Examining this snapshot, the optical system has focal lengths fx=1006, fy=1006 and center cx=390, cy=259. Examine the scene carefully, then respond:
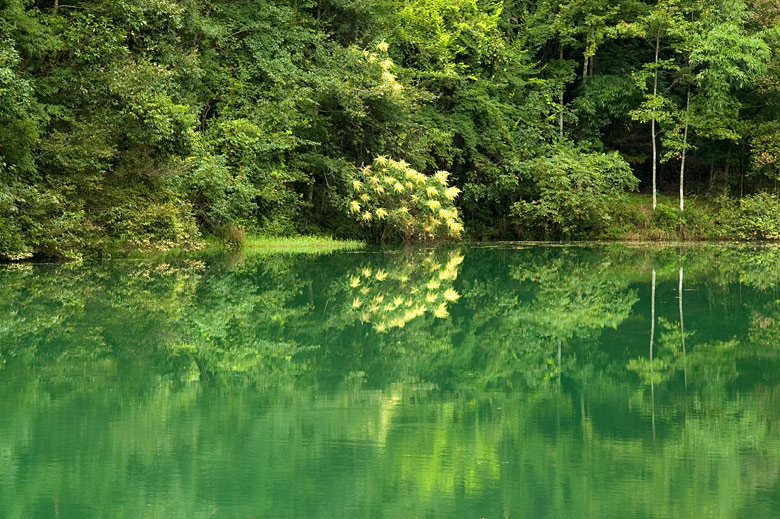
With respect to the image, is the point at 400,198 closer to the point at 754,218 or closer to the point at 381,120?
the point at 381,120

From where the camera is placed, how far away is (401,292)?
1406 cm

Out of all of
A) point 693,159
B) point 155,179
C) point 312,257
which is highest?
point 693,159

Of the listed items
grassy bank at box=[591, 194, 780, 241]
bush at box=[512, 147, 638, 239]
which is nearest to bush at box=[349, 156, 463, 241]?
bush at box=[512, 147, 638, 239]

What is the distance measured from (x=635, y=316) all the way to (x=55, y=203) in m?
10.4

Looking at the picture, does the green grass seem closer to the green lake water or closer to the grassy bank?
the grassy bank

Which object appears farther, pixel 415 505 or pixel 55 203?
pixel 55 203

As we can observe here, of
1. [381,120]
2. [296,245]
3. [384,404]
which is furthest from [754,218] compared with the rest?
[384,404]

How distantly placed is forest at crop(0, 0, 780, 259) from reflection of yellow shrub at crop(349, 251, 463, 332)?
5.26m

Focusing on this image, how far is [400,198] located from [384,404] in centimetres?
2093

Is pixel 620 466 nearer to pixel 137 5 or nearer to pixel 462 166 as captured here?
pixel 137 5

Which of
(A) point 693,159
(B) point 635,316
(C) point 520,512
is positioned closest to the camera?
(C) point 520,512

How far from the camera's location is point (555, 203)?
2939 cm

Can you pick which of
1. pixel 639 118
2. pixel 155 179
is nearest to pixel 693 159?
pixel 639 118

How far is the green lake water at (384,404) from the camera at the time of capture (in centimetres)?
443
